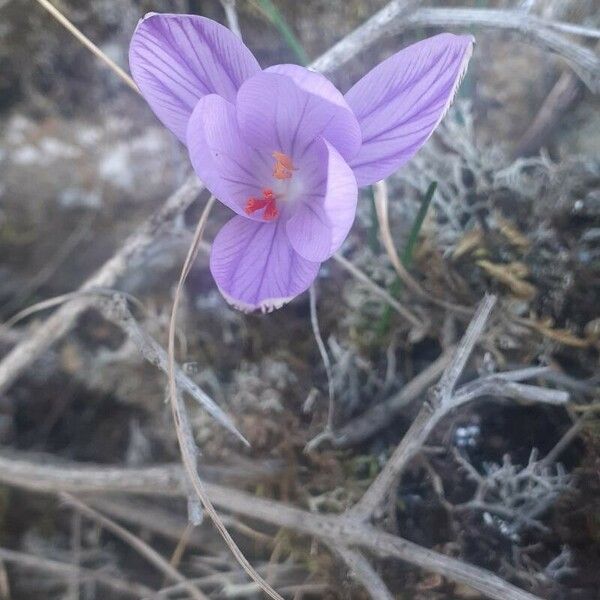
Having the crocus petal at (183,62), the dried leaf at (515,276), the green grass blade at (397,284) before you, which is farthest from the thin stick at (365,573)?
the crocus petal at (183,62)

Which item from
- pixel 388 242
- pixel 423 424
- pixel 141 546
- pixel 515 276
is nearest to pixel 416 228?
pixel 388 242

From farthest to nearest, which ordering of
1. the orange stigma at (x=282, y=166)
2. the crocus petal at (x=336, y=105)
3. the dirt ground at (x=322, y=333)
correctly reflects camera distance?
the dirt ground at (x=322, y=333) → the orange stigma at (x=282, y=166) → the crocus petal at (x=336, y=105)

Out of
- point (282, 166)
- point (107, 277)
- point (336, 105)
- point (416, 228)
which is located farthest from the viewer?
point (107, 277)

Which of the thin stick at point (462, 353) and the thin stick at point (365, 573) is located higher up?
the thin stick at point (462, 353)

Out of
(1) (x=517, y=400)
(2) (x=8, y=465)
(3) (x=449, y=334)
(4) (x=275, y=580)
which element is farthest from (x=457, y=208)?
(2) (x=8, y=465)

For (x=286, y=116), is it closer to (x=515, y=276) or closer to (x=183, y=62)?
(x=183, y=62)

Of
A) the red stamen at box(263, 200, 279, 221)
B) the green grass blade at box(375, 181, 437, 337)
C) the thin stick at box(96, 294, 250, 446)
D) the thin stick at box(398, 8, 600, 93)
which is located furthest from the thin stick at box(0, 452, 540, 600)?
the thin stick at box(398, 8, 600, 93)

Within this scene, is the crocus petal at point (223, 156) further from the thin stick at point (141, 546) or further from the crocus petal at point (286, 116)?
the thin stick at point (141, 546)
